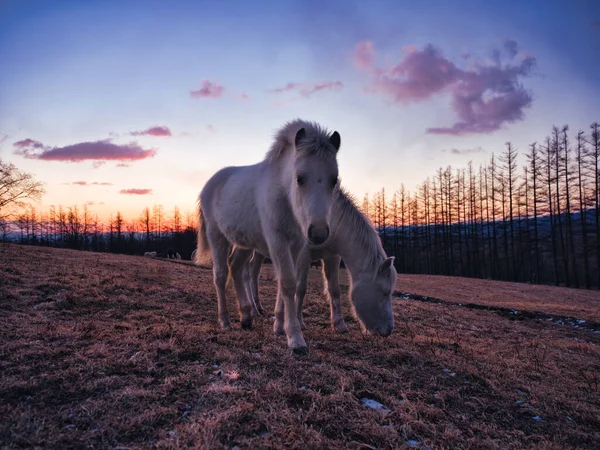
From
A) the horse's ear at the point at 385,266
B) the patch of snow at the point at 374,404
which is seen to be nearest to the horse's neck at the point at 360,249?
the horse's ear at the point at 385,266

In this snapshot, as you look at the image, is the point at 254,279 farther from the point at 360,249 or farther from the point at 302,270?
the point at 360,249

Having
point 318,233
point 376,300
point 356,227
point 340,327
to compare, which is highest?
point 356,227

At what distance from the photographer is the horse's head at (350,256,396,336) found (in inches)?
222

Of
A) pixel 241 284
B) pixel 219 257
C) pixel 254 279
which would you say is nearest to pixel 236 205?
pixel 219 257

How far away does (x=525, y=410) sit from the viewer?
3.28 meters

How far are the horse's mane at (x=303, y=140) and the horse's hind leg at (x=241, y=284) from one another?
202 cm

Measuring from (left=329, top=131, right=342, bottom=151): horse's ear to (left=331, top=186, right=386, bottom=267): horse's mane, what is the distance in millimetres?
1433

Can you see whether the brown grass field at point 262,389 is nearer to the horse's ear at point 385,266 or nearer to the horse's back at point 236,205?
the horse's ear at point 385,266

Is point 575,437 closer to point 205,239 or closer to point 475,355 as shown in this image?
point 475,355

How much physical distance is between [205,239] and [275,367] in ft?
14.5

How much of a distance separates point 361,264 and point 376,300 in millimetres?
642

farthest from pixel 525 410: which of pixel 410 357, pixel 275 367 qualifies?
pixel 275 367

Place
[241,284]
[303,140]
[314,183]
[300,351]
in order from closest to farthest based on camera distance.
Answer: [314,183]
[300,351]
[303,140]
[241,284]

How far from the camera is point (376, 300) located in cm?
567
